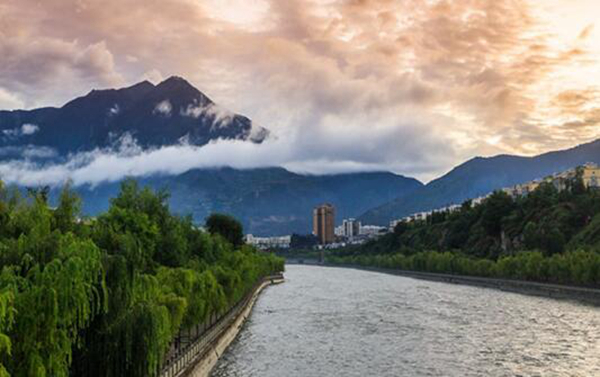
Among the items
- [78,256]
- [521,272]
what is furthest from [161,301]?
[521,272]

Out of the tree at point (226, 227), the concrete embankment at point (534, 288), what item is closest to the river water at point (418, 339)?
the concrete embankment at point (534, 288)

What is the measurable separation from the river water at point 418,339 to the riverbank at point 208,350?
41.6 inches

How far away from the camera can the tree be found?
170 m

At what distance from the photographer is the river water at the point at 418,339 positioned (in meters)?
49.9

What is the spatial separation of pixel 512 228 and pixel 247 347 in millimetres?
149915

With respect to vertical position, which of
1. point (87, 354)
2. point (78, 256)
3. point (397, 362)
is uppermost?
point (78, 256)

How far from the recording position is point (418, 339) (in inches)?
2557

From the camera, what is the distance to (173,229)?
3248 inches

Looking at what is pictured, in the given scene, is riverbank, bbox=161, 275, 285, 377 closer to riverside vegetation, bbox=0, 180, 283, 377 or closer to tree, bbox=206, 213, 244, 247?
riverside vegetation, bbox=0, 180, 283, 377

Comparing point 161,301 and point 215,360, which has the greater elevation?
point 161,301

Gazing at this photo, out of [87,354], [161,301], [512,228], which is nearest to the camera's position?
[87,354]

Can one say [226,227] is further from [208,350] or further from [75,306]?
[75,306]

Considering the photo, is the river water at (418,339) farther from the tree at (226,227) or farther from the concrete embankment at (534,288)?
the tree at (226,227)

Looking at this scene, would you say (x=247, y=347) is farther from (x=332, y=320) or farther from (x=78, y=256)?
(x=78, y=256)
